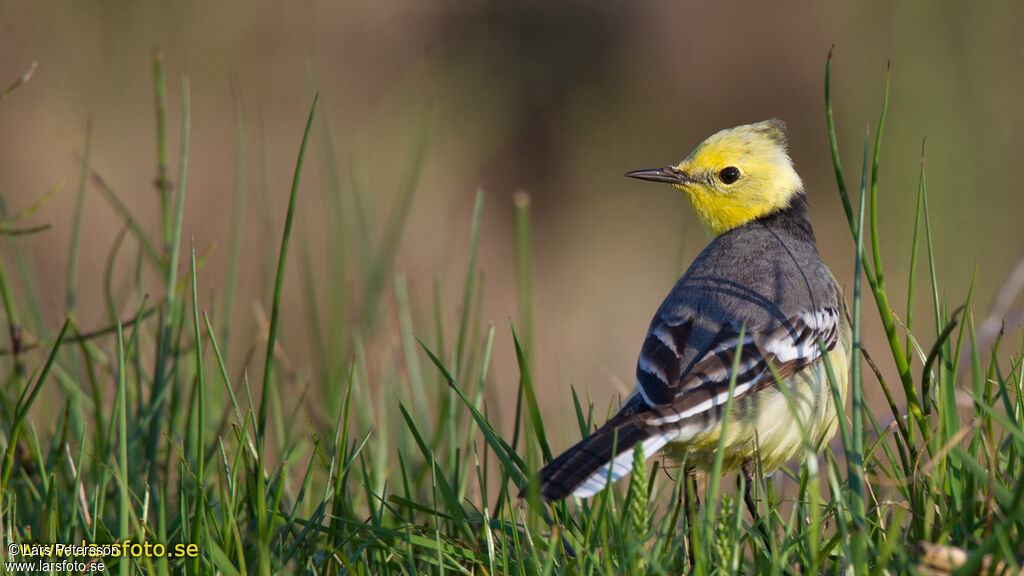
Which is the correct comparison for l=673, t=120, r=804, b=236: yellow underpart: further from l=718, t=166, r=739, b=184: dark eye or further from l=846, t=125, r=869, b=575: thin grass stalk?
l=846, t=125, r=869, b=575: thin grass stalk

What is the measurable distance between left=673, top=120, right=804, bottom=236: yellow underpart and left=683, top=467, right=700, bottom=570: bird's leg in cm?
190

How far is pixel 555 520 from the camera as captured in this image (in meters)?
3.13

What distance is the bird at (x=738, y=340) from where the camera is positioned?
376cm

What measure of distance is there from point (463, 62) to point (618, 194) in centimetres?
237

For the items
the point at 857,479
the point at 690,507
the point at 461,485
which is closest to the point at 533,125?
the point at 461,485

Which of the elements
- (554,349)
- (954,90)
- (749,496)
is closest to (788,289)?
(749,496)

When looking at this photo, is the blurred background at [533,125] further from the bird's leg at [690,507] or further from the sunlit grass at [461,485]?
the bird's leg at [690,507]

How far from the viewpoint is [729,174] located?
5578mm

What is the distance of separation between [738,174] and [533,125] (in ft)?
21.7

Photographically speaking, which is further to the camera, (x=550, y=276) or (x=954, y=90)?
(x=550, y=276)

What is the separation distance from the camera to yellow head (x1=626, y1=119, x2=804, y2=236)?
18.2 feet

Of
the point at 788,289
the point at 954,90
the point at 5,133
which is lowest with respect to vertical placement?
the point at 788,289

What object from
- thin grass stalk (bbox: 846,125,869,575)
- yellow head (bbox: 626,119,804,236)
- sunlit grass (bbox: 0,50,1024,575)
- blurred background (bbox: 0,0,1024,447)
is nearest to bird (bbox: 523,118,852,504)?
yellow head (bbox: 626,119,804,236)

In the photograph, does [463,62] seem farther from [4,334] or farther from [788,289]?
[788,289]
